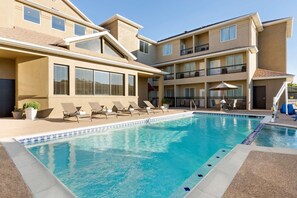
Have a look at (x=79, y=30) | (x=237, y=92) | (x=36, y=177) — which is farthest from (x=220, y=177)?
(x=79, y=30)

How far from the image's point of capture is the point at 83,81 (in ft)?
46.1

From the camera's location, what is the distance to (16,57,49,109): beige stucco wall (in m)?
11.9

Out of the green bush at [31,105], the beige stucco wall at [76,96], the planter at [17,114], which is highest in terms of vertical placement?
the beige stucco wall at [76,96]

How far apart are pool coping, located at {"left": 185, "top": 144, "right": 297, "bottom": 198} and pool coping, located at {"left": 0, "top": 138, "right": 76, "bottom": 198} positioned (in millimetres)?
2334

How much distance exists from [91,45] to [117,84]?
4.11 metres

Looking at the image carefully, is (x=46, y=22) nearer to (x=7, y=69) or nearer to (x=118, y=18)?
(x=7, y=69)

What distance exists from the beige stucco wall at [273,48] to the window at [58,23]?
23.7 meters

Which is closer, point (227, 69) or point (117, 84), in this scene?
point (117, 84)

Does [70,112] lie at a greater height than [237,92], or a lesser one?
lesser

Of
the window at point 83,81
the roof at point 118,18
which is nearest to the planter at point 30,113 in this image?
the window at point 83,81

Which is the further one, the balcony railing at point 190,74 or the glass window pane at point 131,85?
the balcony railing at point 190,74

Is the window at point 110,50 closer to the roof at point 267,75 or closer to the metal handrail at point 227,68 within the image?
the metal handrail at point 227,68

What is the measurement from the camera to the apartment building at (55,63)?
11.8 m

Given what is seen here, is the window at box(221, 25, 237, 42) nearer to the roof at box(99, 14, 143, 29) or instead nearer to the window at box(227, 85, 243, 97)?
the window at box(227, 85, 243, 97)
